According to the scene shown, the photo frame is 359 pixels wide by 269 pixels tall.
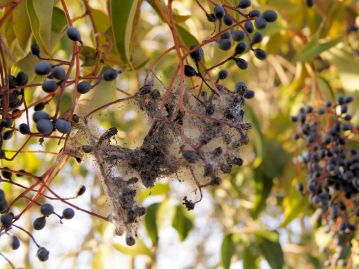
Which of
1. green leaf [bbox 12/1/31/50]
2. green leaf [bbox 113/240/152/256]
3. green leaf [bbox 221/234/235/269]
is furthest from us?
green leaf [bbox 113/240/152/256]

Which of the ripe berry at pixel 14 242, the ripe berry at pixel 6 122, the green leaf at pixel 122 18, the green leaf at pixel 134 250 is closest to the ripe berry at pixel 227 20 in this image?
the green leaf at pixel 122 18

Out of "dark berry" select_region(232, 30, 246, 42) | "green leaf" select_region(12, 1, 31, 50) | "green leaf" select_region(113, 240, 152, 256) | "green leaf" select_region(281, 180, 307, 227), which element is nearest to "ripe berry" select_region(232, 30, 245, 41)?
"dark berry" select_region(232, 30, 246, 42)

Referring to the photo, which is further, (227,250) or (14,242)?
(227,250)

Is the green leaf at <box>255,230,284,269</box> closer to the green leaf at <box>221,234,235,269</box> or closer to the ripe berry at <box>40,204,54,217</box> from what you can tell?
the green leaf at <box>221,234,235,269</box>

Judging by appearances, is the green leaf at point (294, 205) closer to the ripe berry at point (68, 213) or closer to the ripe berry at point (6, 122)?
the ripe berry at point (68, 213)

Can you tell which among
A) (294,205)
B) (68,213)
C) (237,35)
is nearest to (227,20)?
(237,35)

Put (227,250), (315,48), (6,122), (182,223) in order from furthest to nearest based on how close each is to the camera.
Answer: (182,223) → (227,250) → (315,48) → (6,122)

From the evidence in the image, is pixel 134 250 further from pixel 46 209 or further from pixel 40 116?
pixel 40 116
